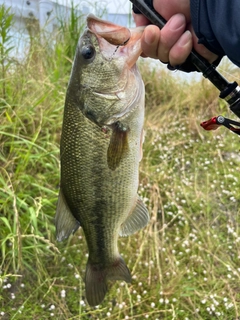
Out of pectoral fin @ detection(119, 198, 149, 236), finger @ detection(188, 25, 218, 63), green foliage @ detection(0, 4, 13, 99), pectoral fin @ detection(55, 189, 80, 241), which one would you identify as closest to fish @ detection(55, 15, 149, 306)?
pectoral fin @ detection(55, 189, 80, 241)

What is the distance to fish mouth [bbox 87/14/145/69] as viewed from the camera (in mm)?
1434

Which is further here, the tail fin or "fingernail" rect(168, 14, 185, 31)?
the tail fin

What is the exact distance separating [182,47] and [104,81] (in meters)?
0.32

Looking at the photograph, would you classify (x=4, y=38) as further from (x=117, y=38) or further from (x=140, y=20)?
(x=117, y=38)

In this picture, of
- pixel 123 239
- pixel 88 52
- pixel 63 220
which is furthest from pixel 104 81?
pixel 123 239

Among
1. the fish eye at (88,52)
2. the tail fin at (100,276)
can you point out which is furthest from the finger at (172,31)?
the tail fin at (100,276)

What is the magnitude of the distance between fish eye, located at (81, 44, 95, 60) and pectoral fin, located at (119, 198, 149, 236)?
0.66m

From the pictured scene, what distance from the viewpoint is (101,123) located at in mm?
1542

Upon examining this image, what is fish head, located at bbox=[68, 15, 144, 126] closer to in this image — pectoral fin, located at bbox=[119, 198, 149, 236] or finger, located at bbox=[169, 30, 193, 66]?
finger, located at bbox=[169, 30, 193, 66]

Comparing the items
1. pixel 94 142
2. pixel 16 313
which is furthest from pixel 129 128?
pixel 16 313

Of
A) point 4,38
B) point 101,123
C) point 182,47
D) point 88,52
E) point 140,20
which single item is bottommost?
point 101,123

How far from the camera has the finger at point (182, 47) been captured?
57.1 inches

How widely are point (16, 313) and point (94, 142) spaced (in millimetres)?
1304

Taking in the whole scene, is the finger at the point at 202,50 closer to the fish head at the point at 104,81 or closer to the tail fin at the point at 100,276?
the fish head at the point at 104,81
